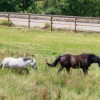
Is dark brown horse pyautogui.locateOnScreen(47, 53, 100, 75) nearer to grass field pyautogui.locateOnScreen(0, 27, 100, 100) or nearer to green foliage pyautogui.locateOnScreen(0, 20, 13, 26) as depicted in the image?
grass field pyautogui.locateOnScreen(0, 27, 100, 100)

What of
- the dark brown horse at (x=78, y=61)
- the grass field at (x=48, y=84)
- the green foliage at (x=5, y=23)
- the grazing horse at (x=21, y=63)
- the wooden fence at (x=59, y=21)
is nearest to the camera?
the grass field at (x=48, y=84)

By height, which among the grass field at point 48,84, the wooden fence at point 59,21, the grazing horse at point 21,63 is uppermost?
the grazing horse at point 21,63

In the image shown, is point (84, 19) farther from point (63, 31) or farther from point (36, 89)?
point (36, 89)

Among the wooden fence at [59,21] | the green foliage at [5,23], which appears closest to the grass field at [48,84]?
the wooden fence at [59,21]

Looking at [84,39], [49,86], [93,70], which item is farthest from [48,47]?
[49,86]

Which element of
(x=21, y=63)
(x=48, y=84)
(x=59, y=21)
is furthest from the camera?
(x=59, y=21)

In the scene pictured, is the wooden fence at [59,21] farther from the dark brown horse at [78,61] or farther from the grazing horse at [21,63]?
the grazing horse at [21,63]

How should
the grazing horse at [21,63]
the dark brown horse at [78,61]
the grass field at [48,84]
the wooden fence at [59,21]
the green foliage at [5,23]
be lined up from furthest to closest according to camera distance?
the green foliage at [5,23], the wooden fence at [59,21], the dark brown horse at [78,61], the grazing horse at [21,63], the grass field at [48,84]

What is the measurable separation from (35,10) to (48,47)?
29912 mm

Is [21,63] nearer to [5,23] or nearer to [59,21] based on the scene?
[5,23]

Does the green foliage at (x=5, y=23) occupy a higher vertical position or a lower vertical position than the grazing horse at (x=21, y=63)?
lower

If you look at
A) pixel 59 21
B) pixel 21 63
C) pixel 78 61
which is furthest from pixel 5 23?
pixel 78 61

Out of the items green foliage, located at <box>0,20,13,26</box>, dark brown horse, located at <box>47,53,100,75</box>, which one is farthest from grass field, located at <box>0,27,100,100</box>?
green foliage, located at <box>0,20,13,26</box>

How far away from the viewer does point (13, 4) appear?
46.2 meters
